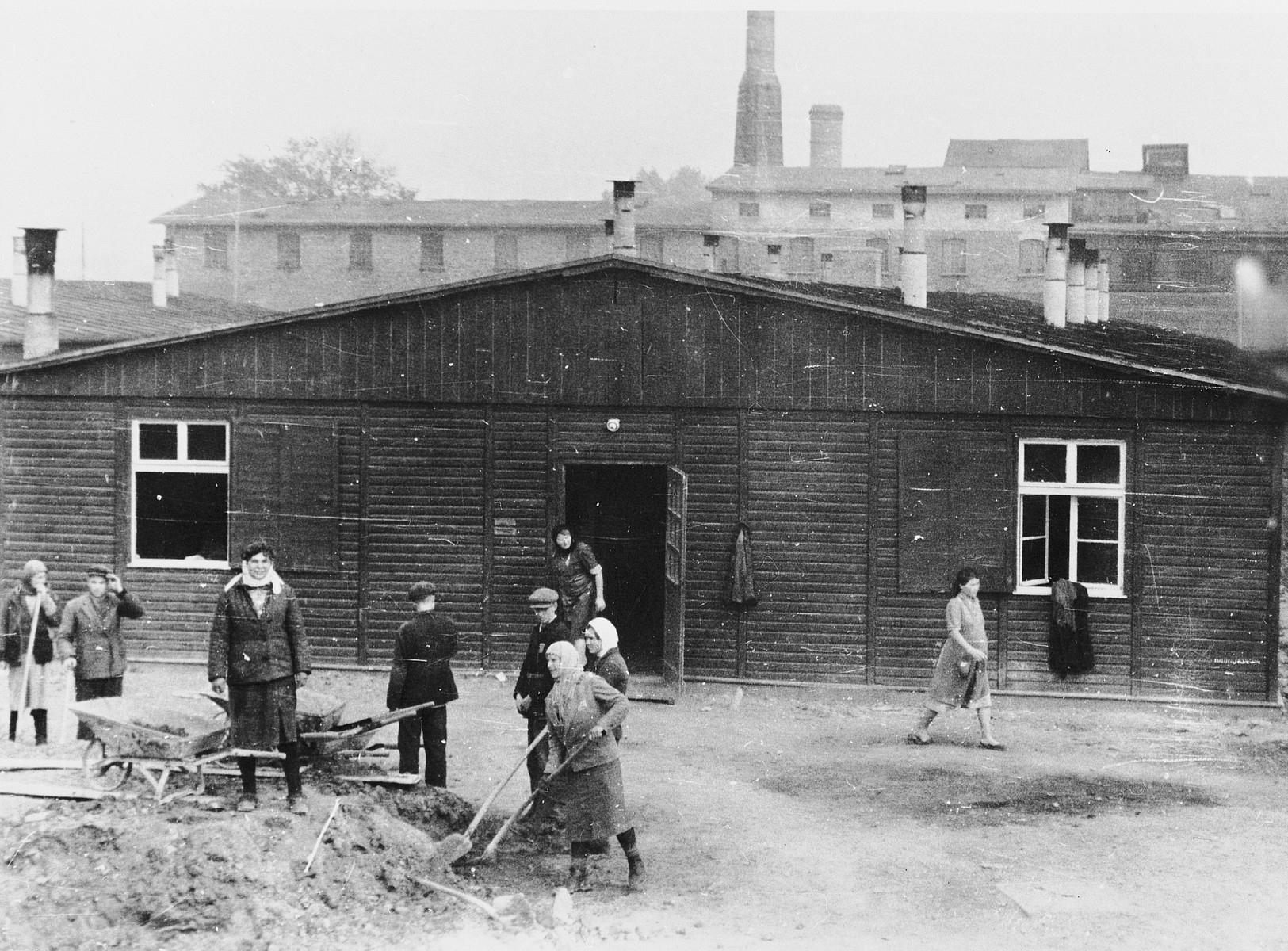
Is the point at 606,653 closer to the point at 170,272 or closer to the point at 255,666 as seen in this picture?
the point at 255,666

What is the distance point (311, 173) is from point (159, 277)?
2992 centimetres

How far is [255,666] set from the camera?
9.16 metres

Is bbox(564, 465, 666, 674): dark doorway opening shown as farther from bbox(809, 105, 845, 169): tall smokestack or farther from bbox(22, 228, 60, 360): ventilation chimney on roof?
bbox(809, 105, 845, 169): tall smokestack

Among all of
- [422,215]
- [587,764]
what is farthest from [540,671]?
[422,215]

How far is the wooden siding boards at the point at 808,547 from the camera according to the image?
15336 millimetres

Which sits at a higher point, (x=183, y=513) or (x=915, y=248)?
(x=915, y=248)

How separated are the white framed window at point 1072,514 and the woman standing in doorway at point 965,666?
104 inches

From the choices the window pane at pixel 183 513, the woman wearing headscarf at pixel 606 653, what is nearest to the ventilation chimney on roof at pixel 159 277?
the window pane at pixel 183 513

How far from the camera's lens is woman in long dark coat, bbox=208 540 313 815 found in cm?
915

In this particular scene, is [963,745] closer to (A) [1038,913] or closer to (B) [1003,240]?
(A) [1038,913]

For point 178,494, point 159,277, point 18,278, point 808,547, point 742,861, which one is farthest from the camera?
point 159,277

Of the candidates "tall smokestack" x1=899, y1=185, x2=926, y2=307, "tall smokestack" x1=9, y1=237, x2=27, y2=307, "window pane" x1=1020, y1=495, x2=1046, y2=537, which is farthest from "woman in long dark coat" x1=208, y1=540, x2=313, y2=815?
"tall smokestack" x1=9, y1=237, x2=27, y2=307

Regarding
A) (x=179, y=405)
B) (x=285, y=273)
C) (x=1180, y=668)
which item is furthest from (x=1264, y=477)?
(x=285, y=273)

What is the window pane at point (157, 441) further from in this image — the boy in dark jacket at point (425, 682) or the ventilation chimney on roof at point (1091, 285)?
the ventilation chimney on roof at point (1091, 285)
